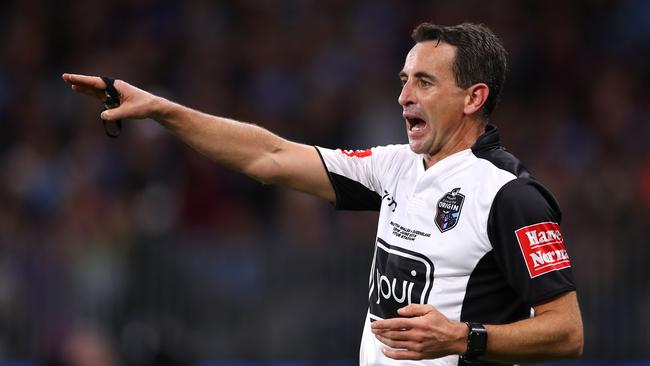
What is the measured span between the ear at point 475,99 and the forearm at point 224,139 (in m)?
0.94

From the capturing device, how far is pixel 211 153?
536cm

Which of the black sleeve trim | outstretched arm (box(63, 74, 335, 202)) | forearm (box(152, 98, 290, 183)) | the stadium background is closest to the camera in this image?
outstretched arm (box(63, 74, 335, 202))

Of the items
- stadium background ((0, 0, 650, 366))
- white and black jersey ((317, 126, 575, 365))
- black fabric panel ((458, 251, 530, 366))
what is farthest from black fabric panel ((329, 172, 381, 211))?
stadium background ((0, 0, 650, 366))

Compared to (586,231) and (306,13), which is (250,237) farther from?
(306,13)

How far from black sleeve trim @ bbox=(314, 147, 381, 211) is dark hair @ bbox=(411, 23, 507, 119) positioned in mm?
727

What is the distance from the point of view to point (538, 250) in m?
4.58

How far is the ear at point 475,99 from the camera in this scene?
5.04 metres

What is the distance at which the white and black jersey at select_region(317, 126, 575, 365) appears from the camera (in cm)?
461

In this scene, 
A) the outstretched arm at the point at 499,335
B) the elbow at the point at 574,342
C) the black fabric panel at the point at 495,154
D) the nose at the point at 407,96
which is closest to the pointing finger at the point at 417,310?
the outstretched arm at the point at 499,335

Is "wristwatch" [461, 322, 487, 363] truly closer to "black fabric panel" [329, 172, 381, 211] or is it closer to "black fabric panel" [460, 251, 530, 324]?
"black fabric panel" [460, 251, 530, 324]

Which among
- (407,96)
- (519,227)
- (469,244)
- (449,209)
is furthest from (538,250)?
(407,96)

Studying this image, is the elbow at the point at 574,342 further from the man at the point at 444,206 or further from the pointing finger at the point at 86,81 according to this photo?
the pointing finger at the point at 86,81

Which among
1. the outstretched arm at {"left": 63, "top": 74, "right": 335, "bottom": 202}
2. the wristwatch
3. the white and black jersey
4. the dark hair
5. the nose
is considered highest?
the dark hair

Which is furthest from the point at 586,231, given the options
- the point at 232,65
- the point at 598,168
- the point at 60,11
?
the point at 60,11
